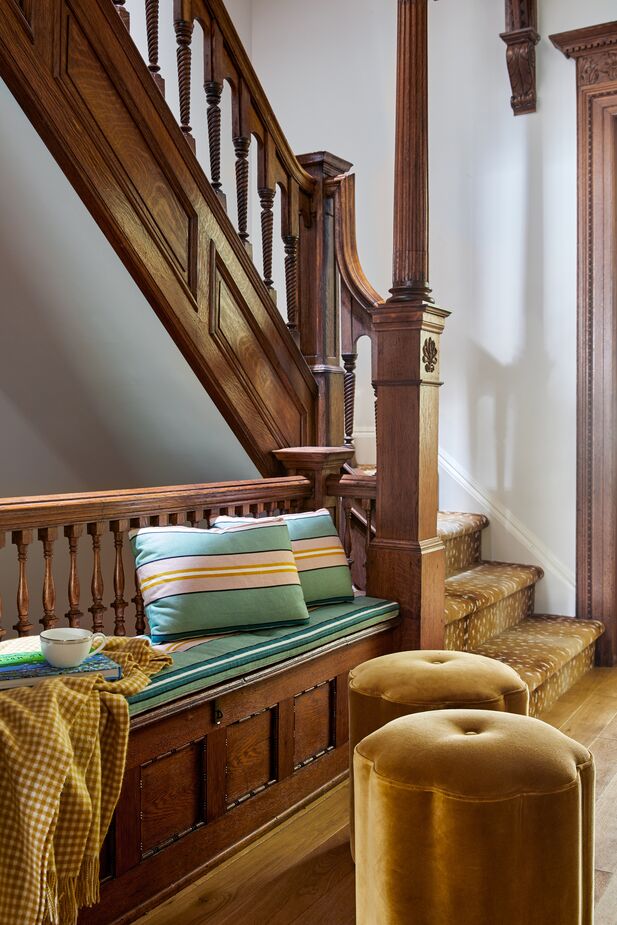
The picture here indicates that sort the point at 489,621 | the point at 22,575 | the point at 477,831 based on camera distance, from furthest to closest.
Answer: the point at 489,621, the point at 22,575, the point at 477,831

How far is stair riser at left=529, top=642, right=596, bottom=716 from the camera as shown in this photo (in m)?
3.46

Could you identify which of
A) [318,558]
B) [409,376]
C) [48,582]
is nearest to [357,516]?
[318,558]

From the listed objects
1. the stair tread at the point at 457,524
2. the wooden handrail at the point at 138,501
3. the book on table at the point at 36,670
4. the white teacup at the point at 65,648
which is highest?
the wooden handrail at the point at 138,501

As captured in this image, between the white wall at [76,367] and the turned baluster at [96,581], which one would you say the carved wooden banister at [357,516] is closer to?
the white wall at [76,367]

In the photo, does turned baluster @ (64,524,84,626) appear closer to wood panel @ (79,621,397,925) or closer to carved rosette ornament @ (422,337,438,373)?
wood panel @ (79,621,397,925)

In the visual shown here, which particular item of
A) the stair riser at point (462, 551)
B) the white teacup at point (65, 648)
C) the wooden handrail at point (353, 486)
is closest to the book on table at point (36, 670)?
the white teacup at point (65, 648)

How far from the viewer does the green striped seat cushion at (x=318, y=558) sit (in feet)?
9.80

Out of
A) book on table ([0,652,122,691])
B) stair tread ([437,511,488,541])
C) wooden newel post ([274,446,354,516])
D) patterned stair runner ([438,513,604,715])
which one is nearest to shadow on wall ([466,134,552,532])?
stair tread ([437,511,488,541])

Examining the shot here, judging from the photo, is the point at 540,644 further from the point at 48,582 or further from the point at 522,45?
the point at 522,45

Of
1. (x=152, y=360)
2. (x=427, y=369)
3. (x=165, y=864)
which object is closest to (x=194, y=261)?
(x=152, y=360)

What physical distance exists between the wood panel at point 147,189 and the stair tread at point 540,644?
4.00 ft

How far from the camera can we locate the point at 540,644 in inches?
150

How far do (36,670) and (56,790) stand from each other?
319 mm

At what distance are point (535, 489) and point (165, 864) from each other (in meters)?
2.80
